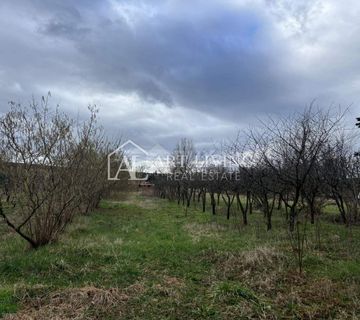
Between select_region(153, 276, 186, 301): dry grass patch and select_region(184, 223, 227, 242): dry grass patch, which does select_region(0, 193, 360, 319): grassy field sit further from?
select_region(184, 223, 227, 242): dry grass patch

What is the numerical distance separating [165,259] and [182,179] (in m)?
19.4

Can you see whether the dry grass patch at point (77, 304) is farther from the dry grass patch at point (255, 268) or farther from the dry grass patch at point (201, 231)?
the dry grass patch at point (201, 231)

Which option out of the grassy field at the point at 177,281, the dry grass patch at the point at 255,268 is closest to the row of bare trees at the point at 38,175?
the grassy field at the point at 177,281

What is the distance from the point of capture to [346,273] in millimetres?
5473

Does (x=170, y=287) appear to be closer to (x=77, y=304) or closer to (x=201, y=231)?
→ (x=77, y=304)

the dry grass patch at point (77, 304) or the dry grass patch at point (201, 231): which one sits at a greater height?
the dry grass patch at point (201, 231)

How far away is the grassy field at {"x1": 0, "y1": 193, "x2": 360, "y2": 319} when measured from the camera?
Result: 13.5 feet

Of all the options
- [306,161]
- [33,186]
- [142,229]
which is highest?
[306,161]

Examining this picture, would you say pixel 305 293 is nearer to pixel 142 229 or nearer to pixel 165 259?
pixel 165 259

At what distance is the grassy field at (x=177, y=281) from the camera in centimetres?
413

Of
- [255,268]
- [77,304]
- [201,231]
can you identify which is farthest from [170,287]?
[201,231]

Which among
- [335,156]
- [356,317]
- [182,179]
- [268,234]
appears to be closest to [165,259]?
[356,317]

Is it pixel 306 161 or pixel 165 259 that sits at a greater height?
pixel 306 161

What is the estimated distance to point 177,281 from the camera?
532cm
